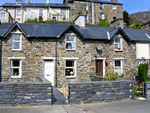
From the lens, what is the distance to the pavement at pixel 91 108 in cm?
630

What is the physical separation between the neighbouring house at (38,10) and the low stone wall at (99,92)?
32.1m

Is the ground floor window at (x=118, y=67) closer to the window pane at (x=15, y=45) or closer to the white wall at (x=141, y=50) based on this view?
the white wall at (x=141, y=50)

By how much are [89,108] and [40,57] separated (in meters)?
8.64

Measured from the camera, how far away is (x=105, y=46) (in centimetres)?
1587

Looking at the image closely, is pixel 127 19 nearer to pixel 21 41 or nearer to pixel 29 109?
pixel 21 41

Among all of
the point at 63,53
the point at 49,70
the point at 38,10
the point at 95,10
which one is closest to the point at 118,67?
the point at 63,53

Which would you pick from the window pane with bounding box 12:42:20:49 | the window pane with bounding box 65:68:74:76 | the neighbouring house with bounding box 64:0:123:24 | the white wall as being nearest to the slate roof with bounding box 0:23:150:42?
the white wall

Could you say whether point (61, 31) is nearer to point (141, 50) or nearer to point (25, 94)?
point (141, 50)

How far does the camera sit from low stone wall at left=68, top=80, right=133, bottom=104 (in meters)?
7.30

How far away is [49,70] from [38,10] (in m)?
28.9

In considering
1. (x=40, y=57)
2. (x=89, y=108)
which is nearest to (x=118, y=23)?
(x=40, y=57)

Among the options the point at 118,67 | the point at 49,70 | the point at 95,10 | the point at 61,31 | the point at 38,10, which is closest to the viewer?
the point at 49,70

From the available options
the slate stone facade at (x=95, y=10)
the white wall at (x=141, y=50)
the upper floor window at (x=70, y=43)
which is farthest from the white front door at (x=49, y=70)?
the slate stone facade at (x=95, y=10)

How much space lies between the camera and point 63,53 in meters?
14.7
